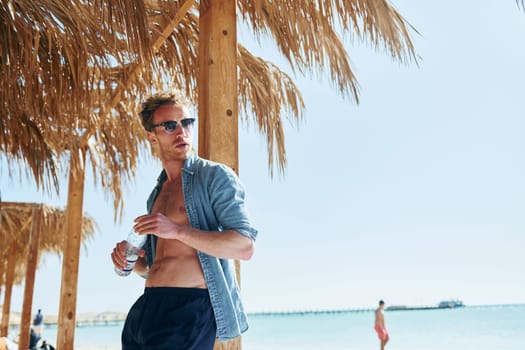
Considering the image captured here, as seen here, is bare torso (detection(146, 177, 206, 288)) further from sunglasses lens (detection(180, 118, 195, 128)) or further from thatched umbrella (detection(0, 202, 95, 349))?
thatched umbrella (detection(0, 202, 95, 349))

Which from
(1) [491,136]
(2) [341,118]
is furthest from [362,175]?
(1) [491,136]

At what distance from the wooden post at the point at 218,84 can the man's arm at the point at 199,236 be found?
0.81 m

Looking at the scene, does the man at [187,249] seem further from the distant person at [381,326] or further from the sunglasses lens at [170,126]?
the distant person at [381,326]

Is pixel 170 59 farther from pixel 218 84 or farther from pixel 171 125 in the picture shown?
pixel 171 125

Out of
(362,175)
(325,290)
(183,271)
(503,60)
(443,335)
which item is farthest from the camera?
(325,290)

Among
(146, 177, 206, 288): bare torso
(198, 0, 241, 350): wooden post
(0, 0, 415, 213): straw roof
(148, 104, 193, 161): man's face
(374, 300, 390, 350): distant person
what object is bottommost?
(374, 300, 390, 350): distant person

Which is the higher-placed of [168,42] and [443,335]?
[168,42]

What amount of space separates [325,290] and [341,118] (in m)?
19.4

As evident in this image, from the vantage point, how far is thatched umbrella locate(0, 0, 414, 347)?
7.32ft

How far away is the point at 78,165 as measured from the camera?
4.74 meters

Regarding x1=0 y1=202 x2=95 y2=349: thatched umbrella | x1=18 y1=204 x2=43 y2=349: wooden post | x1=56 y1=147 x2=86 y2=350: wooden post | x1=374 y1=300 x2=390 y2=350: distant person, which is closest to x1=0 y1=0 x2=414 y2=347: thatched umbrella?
x1=56 y1=147 x2=86 y2=350: wooden post

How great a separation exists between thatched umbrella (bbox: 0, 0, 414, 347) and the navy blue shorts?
32.5 inches

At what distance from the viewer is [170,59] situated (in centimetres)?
330

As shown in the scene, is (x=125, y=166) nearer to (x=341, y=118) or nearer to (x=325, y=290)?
(x=341, y=118)
